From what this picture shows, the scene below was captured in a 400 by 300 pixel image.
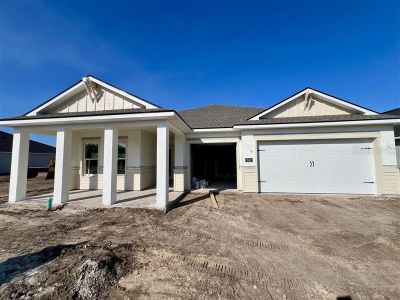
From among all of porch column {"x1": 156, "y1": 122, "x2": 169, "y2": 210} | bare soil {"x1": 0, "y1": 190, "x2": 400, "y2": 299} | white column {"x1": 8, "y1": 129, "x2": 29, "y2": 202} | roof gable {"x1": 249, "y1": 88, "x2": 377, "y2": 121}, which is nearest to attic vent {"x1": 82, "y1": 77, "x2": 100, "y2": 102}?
white column {"x1": 8, "y1": 129, "x2": 29, "y2": 202}

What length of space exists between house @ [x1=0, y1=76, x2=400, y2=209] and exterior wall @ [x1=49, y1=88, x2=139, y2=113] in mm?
43

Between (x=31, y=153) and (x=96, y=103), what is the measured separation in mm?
28076

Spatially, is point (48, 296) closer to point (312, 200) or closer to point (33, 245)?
point (33, 245)

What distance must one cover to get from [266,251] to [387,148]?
8770 millimetres

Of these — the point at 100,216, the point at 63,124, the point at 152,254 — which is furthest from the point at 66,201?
the point at 152,254

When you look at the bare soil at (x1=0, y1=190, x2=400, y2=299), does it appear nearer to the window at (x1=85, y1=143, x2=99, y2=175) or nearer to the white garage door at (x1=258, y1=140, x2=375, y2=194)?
the white garage door at (x1=258, y1=140, x2=375, y2=194)

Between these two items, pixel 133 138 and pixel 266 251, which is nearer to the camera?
pixel 266 251

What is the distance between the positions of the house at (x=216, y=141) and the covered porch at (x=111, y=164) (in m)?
0.04

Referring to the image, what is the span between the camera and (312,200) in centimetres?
835

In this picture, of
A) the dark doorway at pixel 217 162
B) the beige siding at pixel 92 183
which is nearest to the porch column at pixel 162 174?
the beige siding at pixel 92 183

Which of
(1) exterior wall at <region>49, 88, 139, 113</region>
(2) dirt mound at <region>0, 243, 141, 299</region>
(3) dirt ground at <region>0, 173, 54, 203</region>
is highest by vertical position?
(1) exterior wall at <region>49, 88, 139, 113</region>

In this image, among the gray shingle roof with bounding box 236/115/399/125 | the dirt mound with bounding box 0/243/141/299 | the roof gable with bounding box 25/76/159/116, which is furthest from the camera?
the gray shingle roof with bounding box 236/115/399/125

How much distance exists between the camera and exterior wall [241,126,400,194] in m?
8.64

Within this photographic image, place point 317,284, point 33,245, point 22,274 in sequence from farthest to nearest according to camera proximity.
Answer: point 33,245, point 22,274, point 317,284
